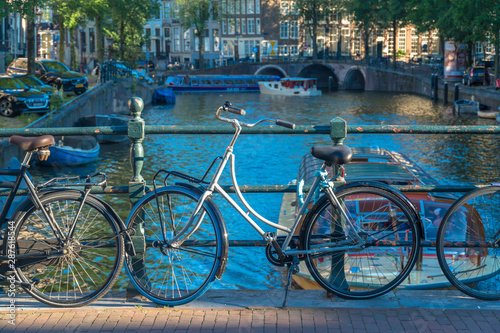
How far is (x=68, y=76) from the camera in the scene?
33344mm

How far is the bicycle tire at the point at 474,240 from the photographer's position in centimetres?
429

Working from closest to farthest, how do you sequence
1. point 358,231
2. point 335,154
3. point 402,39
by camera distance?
point 335,154 → point 358,231 → point 402,39

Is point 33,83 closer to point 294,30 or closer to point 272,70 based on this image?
point 272,70

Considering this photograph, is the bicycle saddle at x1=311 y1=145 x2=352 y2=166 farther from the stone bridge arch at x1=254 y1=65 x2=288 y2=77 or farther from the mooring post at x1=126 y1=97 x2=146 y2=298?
the stone bridge arch at x1=254 y1=65 x2=288 y2=77

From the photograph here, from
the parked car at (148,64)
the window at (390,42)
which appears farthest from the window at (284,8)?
the parked car at (148,64)

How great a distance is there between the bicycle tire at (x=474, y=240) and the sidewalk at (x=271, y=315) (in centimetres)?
16

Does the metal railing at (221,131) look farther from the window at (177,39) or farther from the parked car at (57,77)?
the window at (177,39)

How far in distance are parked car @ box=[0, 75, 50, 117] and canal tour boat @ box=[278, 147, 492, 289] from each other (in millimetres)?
11735

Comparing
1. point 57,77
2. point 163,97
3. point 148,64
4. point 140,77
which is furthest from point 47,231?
point 148,64

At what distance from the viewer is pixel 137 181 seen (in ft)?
14.6

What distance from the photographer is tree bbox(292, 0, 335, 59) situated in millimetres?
77188

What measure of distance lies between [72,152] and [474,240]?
2052cm

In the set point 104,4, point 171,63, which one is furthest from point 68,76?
point 171,63

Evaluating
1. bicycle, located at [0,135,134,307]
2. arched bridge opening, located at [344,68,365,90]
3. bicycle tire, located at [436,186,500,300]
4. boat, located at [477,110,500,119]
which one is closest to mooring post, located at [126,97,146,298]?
bicycle, located at [0,135,134,307]
